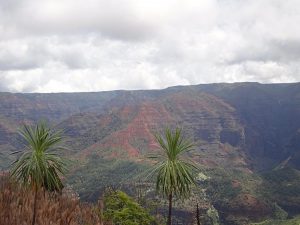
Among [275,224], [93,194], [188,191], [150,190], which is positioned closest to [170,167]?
[188,191]

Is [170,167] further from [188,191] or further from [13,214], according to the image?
[13,214]

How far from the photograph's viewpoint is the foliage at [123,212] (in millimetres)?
43500

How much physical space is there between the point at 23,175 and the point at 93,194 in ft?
560

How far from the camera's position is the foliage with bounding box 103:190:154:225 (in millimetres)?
43500

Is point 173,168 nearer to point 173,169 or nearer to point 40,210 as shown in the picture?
point 173,169

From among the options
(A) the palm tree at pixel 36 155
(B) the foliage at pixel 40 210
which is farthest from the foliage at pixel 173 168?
(B) the foliage at pixel 40 210

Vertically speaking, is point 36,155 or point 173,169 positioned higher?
point 36,155

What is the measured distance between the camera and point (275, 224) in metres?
156

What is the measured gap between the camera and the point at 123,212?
143 feet

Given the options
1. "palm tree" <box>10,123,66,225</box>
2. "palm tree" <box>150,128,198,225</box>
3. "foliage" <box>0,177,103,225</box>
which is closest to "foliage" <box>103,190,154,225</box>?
"foliage" <box>0,177,103,225</box>

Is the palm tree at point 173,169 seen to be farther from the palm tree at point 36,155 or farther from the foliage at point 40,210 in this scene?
the foliage at point 40,210

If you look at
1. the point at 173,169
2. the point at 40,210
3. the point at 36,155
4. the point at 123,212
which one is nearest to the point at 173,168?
the point at 173,169

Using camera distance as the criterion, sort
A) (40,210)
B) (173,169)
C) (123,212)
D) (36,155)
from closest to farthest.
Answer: (36,155)
(173,169)
(40,210)
(123,212)

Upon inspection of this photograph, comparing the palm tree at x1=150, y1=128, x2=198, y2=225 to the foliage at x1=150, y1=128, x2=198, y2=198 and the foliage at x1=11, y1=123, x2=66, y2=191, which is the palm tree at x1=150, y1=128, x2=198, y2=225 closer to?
the foliage at x1=150, y1=128, x2=198, y2=198
